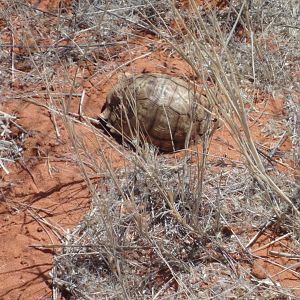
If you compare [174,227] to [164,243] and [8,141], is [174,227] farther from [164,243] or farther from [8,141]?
[8,141]

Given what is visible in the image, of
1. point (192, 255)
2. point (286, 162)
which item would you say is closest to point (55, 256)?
point (192, 255)

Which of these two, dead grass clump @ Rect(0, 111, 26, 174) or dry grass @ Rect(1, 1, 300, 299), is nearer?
dry grass @ Rect(1, 1, 300, 299)

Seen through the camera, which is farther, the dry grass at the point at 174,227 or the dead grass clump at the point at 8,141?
the dead grass clump at the point at 8,141

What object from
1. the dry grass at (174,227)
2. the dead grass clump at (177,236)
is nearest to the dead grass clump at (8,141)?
the dry grass at (174,227)

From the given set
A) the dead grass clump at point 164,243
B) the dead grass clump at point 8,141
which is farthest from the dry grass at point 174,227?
the dead grass clump at point 8,141

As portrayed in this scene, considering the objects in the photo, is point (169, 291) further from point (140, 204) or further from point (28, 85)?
point (28, 85)

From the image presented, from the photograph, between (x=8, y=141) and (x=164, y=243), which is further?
(x=8, y=141)

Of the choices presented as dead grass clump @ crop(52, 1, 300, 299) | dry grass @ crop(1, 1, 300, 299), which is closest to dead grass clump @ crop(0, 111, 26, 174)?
dry grass @ crop(1, 1, 300, 299)

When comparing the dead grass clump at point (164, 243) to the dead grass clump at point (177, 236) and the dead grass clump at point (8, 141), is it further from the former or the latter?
the dead grass clump at point (8, 141)

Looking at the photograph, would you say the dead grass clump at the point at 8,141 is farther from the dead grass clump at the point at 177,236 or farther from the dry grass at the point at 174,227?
the dead grass clump at the point at 177,236

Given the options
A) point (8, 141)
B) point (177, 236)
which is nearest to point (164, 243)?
point (177, 236)

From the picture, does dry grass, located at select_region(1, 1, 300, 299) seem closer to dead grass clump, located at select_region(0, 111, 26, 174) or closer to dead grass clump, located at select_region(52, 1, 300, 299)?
dead grass clump, located at select_region(52, 1, 300, 299)

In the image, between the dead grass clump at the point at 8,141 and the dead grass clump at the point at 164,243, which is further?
the dead grass clump at the point at 8,141

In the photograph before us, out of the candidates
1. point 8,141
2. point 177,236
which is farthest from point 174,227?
point 8,141
